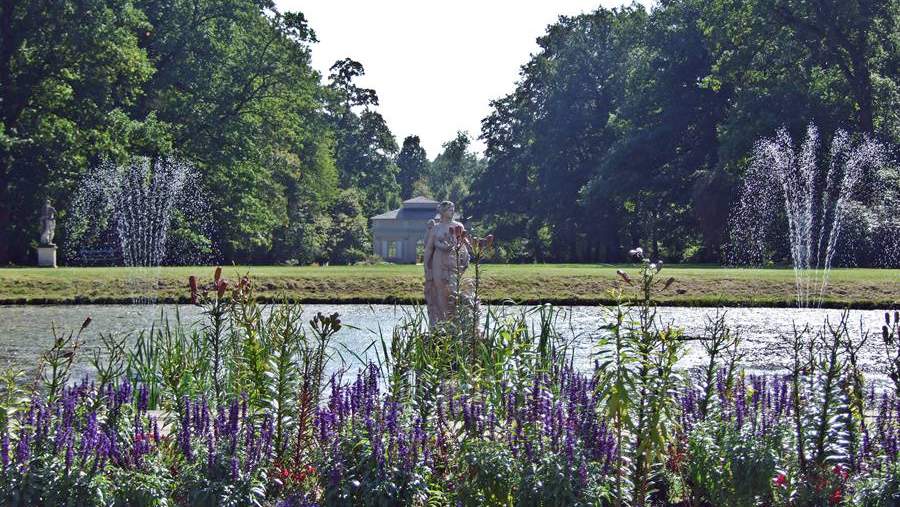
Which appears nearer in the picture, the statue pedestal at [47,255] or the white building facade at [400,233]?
the statue pedestal at [47,255]

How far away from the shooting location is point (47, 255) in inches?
1399

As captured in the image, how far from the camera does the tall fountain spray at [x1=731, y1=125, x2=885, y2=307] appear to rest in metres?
37.3

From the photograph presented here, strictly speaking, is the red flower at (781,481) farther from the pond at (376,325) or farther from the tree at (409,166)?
the tree at (409,166)

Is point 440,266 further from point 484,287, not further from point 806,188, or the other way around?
point 806,188

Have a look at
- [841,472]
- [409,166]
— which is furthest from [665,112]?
[409,166]

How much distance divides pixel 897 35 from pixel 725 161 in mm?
7702

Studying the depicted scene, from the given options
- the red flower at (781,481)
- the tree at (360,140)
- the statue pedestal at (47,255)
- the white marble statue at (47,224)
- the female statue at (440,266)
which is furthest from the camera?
the tree at (360,140)

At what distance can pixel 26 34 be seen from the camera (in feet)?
123

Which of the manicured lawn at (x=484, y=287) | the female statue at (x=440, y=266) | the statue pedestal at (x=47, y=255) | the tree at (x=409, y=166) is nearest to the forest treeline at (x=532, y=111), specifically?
the statue pedestal at (x=47, y=255)

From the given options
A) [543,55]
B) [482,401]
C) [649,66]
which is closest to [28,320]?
[482,401]

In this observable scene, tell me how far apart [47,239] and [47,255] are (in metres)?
0.52

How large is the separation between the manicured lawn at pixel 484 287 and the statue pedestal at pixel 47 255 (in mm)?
6102

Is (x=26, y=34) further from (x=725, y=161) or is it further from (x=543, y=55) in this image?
(x=543, y=55)

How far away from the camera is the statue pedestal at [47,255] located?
116 ft
